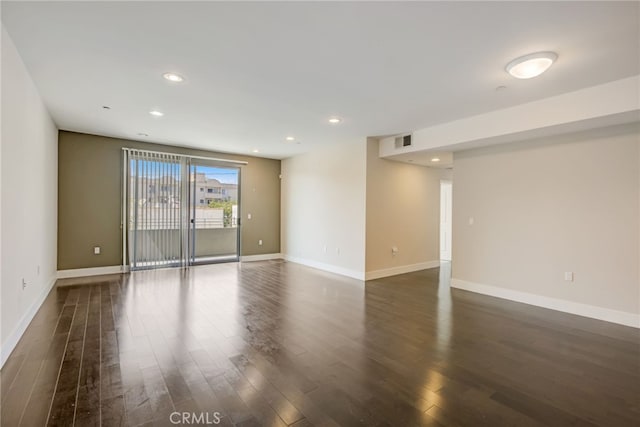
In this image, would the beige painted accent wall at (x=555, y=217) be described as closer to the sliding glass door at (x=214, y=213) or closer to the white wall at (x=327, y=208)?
the white wall at (x=327, y=208)

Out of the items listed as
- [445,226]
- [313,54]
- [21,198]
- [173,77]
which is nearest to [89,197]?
[21,198]

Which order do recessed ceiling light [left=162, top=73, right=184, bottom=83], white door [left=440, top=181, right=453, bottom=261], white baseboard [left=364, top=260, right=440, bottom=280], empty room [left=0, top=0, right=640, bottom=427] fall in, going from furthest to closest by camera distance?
white door [left=440, top=181, right=453, bottom=261], white baseboard [left=364, top=260, right=440, bottom=280], recessed ceiling light [left=162, top=73, right=184, bottom=83], empty room [left=0, top=0, right=640, bottom=427]

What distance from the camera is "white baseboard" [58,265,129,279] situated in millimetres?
5394

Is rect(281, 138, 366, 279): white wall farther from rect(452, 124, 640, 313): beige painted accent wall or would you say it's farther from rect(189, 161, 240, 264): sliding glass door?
rect(452, 124, 640, 313): beige painted accent wall

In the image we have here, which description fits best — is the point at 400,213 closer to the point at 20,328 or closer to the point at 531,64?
the point at 531,64

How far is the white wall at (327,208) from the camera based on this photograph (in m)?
5.75

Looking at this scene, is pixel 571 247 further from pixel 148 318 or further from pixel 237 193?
pixel 237 193

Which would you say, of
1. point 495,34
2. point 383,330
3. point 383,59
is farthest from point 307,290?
point 495,34

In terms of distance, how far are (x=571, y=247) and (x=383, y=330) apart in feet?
9.21

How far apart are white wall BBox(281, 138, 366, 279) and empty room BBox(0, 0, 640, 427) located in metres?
0.06

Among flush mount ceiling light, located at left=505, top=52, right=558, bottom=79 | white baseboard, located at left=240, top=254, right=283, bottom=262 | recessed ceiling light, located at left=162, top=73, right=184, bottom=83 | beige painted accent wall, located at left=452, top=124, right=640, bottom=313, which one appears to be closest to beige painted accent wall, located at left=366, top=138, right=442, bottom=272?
beige painted accent wall, located at left=452, top=124, right=640, bottom=313

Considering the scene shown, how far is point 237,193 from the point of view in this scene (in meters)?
7.49

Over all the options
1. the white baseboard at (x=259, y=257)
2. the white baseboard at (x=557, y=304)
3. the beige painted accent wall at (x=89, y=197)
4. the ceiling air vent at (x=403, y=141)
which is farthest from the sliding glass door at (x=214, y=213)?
the white baseboard at (x=557, y=304)

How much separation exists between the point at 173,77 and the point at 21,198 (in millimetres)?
1908
